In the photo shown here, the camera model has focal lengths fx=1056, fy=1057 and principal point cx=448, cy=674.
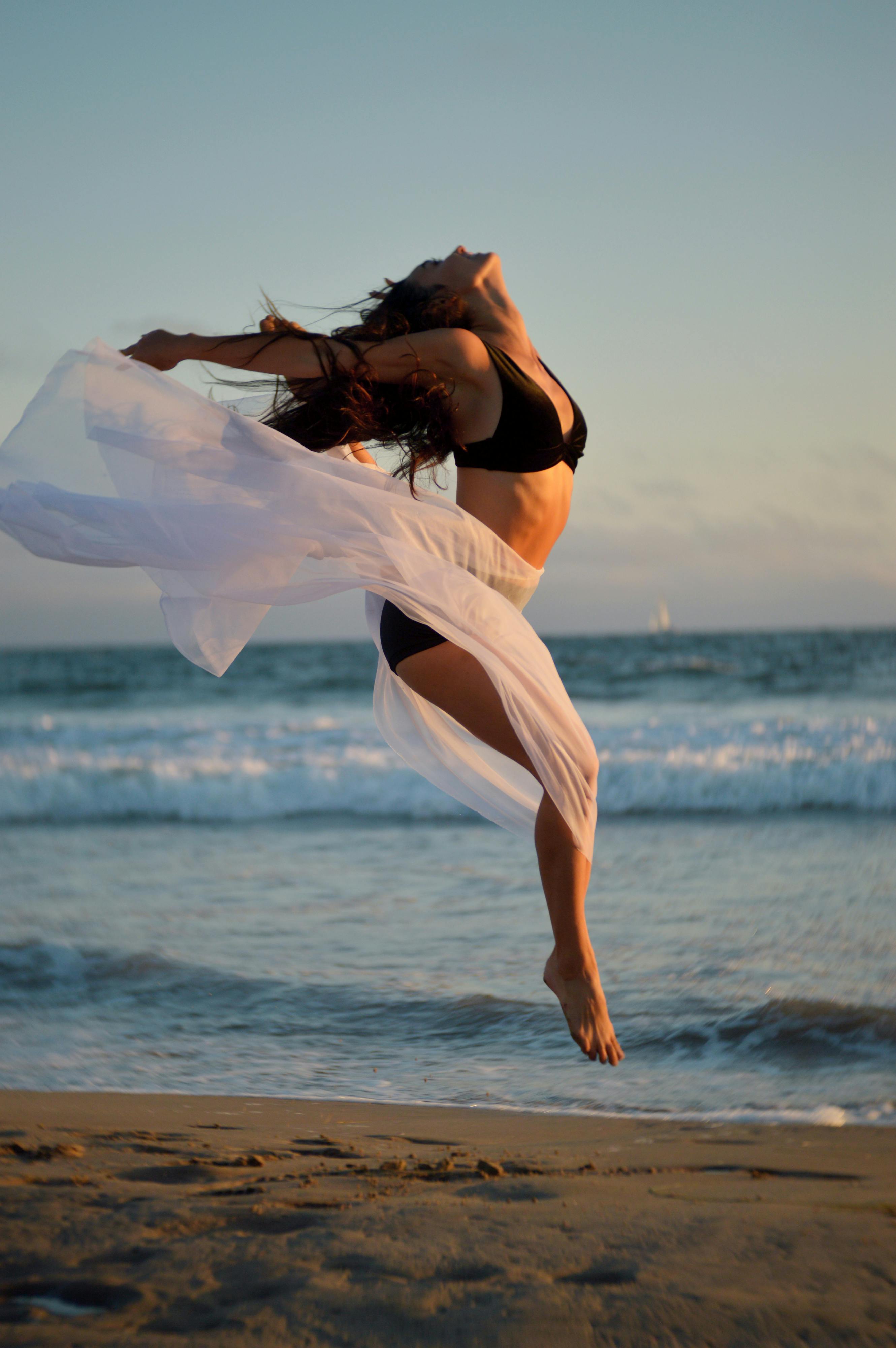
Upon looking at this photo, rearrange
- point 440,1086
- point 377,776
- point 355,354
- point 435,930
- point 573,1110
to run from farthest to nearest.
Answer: point 377,776 < point 435,930 < point 440,1086 < point 573,1110 < point 355,354

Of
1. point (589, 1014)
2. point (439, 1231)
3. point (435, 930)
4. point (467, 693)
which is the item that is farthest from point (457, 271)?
point (435, 930)

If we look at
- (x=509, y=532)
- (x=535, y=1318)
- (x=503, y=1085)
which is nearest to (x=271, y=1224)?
(x=535, y=1318)

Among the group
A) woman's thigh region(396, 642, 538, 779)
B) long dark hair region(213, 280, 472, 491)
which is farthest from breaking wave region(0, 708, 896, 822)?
long dark hair region(213, 280, 472, 491)

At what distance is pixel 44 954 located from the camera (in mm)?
5137

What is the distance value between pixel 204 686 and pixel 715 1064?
22233mm

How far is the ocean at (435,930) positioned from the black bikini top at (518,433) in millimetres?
2094

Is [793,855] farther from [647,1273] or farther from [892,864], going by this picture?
[647,1273]

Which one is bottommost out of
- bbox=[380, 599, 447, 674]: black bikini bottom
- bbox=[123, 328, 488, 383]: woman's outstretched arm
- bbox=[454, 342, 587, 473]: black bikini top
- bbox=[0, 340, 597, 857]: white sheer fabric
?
bbox=[380, 599, 447, 674]: black bikini bottom

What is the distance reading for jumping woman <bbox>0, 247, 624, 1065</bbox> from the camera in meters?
2.86

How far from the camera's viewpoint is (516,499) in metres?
3.01

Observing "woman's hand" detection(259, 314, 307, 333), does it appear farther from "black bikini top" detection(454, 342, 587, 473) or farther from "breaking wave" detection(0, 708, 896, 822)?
"breaking wave" detection(0, 708, 896, 822)

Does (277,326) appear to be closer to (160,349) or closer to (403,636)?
(160,349)

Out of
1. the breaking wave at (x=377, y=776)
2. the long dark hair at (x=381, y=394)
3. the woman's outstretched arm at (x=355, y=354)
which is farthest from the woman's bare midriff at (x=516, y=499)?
the breaking wave at (x=377, y=776)

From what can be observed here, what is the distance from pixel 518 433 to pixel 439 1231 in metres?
1.99
